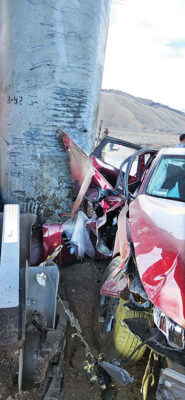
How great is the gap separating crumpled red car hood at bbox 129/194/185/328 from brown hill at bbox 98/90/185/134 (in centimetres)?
3040

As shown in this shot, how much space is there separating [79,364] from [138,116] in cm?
3822

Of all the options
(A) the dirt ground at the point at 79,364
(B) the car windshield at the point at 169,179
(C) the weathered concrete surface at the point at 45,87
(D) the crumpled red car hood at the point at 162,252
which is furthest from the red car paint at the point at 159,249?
(C) the weathered concrete surface at the point at 45,87

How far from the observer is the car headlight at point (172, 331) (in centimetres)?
172

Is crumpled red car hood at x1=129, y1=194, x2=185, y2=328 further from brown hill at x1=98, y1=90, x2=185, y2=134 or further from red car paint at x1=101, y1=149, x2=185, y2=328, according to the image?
brown hill at x1=98, y1=90, x2=185, y2=134

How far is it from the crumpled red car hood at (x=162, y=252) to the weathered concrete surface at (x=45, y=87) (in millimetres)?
2083

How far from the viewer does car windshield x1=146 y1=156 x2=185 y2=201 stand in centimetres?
293

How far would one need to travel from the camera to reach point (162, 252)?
2.03 meters

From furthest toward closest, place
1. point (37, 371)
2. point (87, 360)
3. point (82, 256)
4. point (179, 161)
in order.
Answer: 1. point (82, 256)
2. point (179, 161)
3. point (87, 360)
4. point (37, 371)

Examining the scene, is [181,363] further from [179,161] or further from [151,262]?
[179,161]

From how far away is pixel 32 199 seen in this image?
448 cm

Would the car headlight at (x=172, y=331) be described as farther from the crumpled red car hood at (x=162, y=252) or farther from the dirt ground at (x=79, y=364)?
the dirt ground at (x=79, y=364)

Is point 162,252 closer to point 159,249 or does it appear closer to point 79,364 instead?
point 159,249

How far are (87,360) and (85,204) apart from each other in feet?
7.19

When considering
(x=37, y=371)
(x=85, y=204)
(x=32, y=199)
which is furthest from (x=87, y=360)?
(x=32, y=199)
